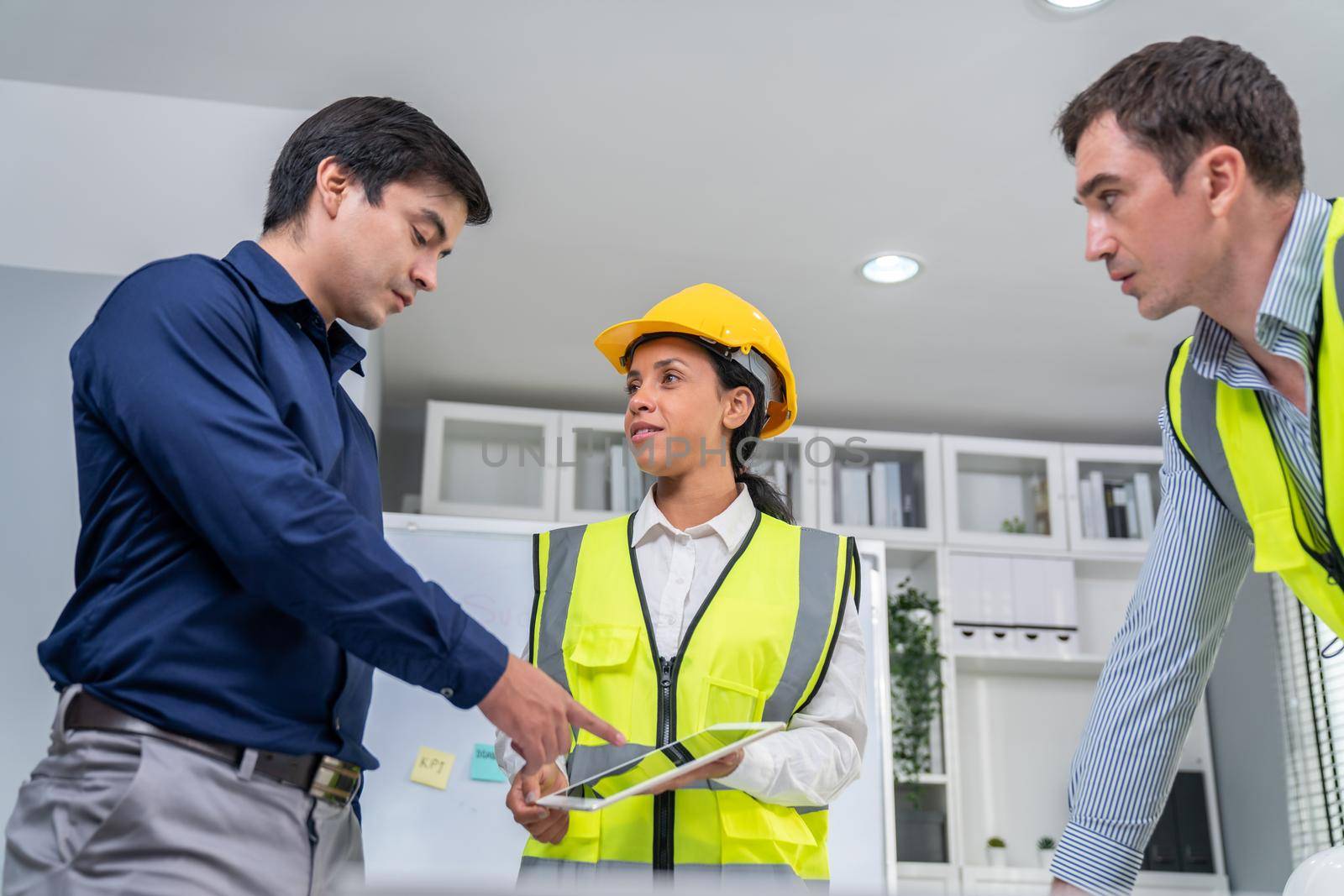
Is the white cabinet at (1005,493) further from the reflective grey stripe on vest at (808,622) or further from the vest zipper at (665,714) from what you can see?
the vest zipper at (665,714)

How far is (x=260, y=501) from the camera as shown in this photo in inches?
44.6

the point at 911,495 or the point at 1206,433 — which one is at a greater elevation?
the point at 911,495

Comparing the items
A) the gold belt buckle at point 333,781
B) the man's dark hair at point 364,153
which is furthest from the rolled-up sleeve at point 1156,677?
the man's dark hair at point 364,153

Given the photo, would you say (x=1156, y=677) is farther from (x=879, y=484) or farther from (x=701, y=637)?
(x=879, y=484)

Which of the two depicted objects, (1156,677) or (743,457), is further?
(743,457)

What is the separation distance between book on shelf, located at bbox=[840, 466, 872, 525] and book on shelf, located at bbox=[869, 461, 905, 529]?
0.03 m

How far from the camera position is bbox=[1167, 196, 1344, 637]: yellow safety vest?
4.04 ft

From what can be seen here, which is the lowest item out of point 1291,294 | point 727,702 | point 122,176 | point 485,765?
point 485,765

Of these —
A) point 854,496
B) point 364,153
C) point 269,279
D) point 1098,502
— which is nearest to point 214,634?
point 269,279

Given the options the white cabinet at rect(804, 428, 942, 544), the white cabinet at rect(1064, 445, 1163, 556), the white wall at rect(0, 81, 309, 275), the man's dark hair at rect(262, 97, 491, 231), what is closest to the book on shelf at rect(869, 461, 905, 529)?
the white cabinet at rect(804, 428, 942, 544)

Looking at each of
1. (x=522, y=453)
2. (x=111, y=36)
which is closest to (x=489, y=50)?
(x=111, y=36)

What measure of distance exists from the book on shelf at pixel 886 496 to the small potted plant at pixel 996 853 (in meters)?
1.22

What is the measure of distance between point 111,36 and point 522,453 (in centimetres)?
211

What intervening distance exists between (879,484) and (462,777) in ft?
7.48
